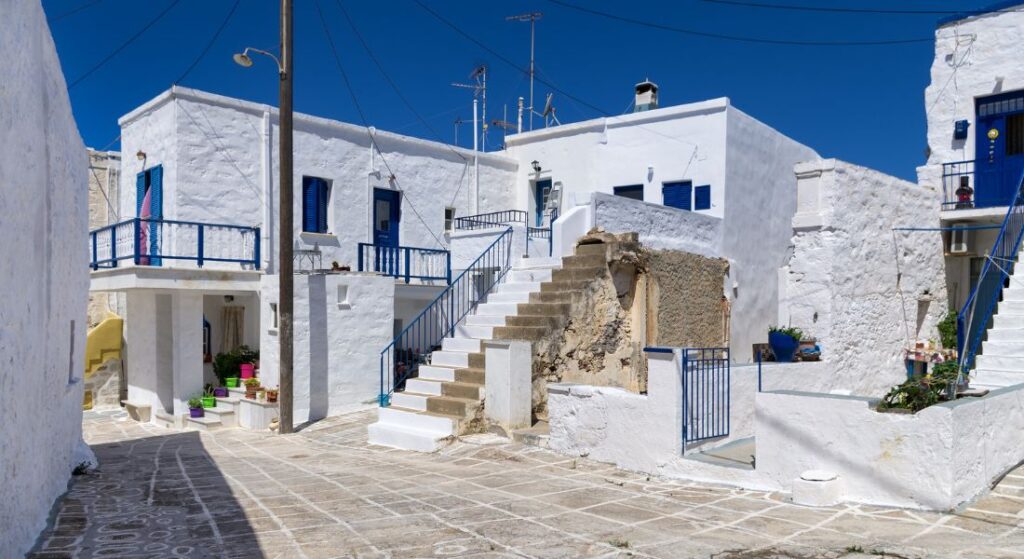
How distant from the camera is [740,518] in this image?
590 centimetres

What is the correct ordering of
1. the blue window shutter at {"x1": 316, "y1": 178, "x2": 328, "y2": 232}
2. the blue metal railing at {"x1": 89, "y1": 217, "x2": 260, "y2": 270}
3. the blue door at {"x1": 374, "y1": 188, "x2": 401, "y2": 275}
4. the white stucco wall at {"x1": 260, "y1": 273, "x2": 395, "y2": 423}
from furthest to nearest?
the blue door at {"x1": 374, "y1": 188, "x2": 401, "y2": 275}, the blue window shutter at {"x1": 316, "y1": 178, "x2": 328, "y2": 232}, the blue metal railing at {"x1": 89, "y1": 217, "x2": 260, "y2": 270}, the white stucco wall at {"x1": 260, "y1": 273, "x2": 395, "y2": 423}

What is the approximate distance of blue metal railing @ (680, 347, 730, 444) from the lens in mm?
7688

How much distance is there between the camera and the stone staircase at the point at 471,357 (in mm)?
9812

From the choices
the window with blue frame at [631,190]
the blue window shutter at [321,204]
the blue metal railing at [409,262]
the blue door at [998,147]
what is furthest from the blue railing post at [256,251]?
the blue door at [998,147]

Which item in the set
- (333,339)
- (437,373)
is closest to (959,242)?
(437,373)

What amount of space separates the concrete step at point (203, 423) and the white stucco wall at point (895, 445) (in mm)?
9977

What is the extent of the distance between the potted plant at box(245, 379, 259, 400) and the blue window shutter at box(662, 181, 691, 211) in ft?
31.6

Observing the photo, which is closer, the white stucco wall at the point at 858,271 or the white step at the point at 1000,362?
the white step at the point at 1000,362

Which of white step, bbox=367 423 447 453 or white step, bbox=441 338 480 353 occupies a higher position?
white step, bbox=441 338 480 353

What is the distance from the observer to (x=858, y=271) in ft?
37.4

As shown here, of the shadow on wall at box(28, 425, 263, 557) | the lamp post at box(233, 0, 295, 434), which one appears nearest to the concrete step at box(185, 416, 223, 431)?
the lamp post at box(233, 0, 295, 434)

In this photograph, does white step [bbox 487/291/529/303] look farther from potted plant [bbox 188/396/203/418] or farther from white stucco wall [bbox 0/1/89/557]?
white stucco wall [bbox 0/1/89/557]

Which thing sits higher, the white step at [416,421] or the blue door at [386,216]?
the blue door at [386,216]

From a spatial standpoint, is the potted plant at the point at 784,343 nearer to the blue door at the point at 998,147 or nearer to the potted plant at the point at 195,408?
the blue door at the point at 998,147
